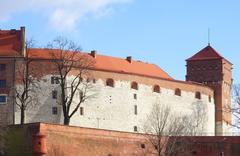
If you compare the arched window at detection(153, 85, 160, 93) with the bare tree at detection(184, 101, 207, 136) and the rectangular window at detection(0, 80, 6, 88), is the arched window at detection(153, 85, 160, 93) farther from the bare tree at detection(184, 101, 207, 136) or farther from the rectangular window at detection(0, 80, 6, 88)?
the rectangular window at detection(0, 80, 6, 88)

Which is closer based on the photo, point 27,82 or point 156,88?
point 27,82

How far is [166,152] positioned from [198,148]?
7.55 feet

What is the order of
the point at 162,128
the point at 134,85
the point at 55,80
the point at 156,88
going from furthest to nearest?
the point at 156,88 < the point at 134,85 < the point at 55,80 < the point at 162,128

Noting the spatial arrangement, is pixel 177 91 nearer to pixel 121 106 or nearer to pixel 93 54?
pixel 121 106

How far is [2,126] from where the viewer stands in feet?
160

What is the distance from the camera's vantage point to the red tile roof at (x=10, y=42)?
5725cm

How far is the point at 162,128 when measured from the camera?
2153 inches

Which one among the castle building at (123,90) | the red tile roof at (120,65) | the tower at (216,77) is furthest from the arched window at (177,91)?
the tower at (216,77)

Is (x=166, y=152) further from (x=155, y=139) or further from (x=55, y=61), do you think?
(x=55, y=61)

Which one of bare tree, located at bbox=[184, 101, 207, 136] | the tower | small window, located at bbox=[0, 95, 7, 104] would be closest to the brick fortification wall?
small window, located at bbox=[0, 95, 7, 104]

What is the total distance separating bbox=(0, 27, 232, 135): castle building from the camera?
56.9 meters

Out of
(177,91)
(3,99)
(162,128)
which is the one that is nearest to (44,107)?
(3,99)

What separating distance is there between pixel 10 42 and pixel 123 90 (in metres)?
9.95

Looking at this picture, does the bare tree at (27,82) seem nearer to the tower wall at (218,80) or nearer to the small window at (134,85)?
the small window at (134,85)
